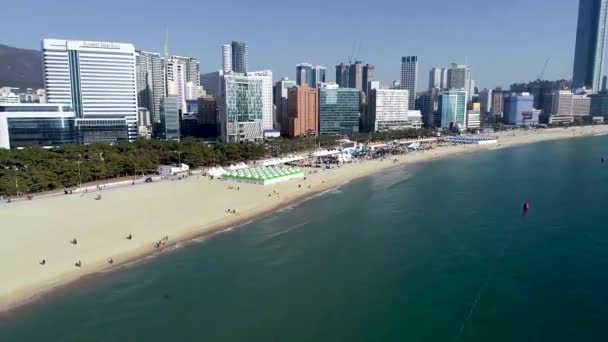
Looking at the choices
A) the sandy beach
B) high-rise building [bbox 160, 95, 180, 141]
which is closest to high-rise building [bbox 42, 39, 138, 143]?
high-rise building [bbox 160, 95, 180, 141]

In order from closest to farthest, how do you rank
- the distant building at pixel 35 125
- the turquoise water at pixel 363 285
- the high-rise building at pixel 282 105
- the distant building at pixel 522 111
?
the turquoise water at pixel 363 285, the distant building at pixel 35 125, the high-rise building at pixel 282 105, the distant building at pixel 522 111

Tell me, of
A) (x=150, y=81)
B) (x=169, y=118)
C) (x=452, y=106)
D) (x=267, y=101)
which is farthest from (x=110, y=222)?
(x=452, y=106)

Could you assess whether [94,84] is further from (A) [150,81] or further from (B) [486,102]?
(B) [486,102]

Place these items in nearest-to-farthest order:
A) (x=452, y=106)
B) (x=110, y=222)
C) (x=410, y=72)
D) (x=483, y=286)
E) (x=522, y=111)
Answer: (x=483, y=286)
(x=110, y=222)
(x=452, y=106)
(x=522, y=111)
(x=410, y=72)

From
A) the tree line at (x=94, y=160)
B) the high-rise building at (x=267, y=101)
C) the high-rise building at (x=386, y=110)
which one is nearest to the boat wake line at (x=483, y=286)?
the tree line at (x=94, y=160)

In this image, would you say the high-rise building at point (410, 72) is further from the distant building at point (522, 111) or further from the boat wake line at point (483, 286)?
the boat wake line at point (483, 286)

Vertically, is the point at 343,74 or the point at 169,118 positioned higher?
the point at 343,74

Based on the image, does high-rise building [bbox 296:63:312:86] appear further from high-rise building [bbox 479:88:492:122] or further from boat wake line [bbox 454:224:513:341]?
boat wake line [bbox 454:224:513:341]
